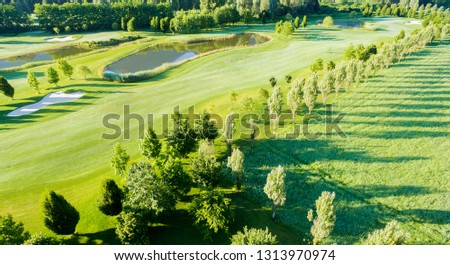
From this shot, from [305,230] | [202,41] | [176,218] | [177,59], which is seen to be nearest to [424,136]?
[305,230]

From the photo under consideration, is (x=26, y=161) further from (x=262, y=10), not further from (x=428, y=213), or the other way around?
(x=262, y=10)

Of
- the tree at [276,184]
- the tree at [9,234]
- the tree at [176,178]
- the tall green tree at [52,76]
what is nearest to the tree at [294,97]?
the tree at [276,184]

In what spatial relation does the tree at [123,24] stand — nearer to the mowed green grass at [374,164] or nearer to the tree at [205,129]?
the mowed green grass at [374,164]

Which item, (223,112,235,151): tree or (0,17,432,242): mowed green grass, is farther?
(223,112,235,151): tree

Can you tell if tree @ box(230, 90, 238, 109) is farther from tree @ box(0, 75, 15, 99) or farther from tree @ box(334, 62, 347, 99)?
tree @ box(0, 75, 15, 99)

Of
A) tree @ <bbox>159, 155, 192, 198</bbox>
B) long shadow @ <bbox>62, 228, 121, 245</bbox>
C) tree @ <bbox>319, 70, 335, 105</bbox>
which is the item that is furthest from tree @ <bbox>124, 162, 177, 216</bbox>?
tree @ <bbox>319, 70, 335, 105</bbox>

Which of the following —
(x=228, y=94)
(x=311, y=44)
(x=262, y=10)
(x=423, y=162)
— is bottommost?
(x=423, y=162)

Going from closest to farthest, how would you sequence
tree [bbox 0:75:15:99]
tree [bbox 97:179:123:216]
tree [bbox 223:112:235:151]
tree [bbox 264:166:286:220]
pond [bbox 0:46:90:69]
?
tree [bbox 264:166:286:220] < tree [bbox 97:179:123:216] < tree [bbox 223:112:235:151] < tree [bbox 0:75:15:99] < pond [bbox 0:46:90:69]
